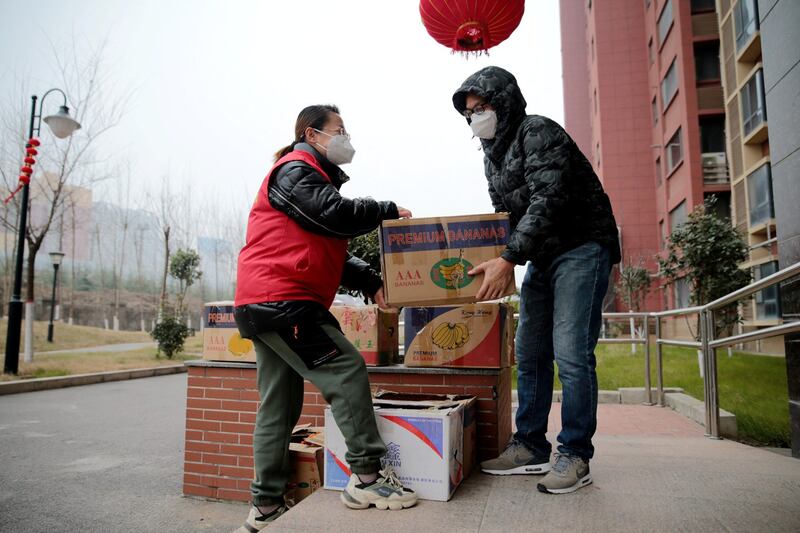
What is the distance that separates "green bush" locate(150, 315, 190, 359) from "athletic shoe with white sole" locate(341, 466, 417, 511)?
14455mm

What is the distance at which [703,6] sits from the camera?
20.1 metres

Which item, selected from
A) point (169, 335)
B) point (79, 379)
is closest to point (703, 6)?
point (169, 335)

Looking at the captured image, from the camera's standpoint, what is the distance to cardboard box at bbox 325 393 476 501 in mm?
2316

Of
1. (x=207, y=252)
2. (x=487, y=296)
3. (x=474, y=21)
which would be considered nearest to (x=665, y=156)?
(x=207, y=252)

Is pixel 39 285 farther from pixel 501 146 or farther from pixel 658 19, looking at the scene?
pixel 658 19

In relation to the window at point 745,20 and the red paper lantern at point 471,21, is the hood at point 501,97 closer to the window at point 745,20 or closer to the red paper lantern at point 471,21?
the red paper lantern at point 471,21

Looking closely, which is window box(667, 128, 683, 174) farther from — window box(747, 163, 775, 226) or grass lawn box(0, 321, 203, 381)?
grass lawn box(0, 321, 203, 381)

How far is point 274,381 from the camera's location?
244 cm

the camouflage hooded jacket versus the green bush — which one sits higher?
the camouflage hooded jacket

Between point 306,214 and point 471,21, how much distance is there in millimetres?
2516

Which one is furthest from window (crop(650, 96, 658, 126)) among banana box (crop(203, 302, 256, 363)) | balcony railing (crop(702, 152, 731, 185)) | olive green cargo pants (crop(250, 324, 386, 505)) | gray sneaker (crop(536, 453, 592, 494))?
olive green cargo pants (crop(250, 324, 386, 505))

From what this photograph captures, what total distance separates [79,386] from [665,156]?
23449 mm

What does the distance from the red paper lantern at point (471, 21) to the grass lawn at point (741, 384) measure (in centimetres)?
405

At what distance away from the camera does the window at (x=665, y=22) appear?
Answer: 21906 mm
